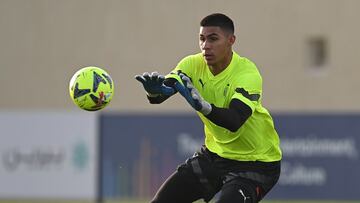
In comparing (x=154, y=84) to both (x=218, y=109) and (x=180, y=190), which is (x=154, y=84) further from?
(x=180, y=190)

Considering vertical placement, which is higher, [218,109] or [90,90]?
[90,90]

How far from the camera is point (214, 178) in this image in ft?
31.2

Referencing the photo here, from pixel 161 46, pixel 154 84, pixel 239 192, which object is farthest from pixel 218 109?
pixel 161 46

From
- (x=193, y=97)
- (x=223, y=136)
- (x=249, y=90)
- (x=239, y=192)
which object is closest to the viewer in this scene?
(x=193, y=97)

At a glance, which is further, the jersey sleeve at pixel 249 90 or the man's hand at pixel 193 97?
the jersey sleeve at pixel 249 90

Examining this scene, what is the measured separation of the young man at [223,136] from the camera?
920cm

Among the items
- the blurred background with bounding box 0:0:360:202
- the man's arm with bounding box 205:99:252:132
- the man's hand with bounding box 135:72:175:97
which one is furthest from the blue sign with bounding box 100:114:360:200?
the man's arm with bounding box 205:99:252:132

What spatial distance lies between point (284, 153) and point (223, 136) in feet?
31.9

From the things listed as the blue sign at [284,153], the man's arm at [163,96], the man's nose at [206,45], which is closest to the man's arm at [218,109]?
the man's arm at [163,96]

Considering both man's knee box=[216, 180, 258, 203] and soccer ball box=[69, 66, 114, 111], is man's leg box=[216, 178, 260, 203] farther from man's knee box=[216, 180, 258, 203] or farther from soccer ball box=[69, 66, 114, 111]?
soccer ball box=[69, 66, 114, 111]

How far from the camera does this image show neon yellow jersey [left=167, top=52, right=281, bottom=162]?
9297mm

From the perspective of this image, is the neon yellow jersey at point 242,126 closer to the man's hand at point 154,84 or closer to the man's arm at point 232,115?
the man's hand at point 154,84

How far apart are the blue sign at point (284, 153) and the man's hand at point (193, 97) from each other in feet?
32.5

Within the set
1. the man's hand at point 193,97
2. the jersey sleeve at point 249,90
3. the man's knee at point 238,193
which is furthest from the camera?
the man's knee at point 238,193
